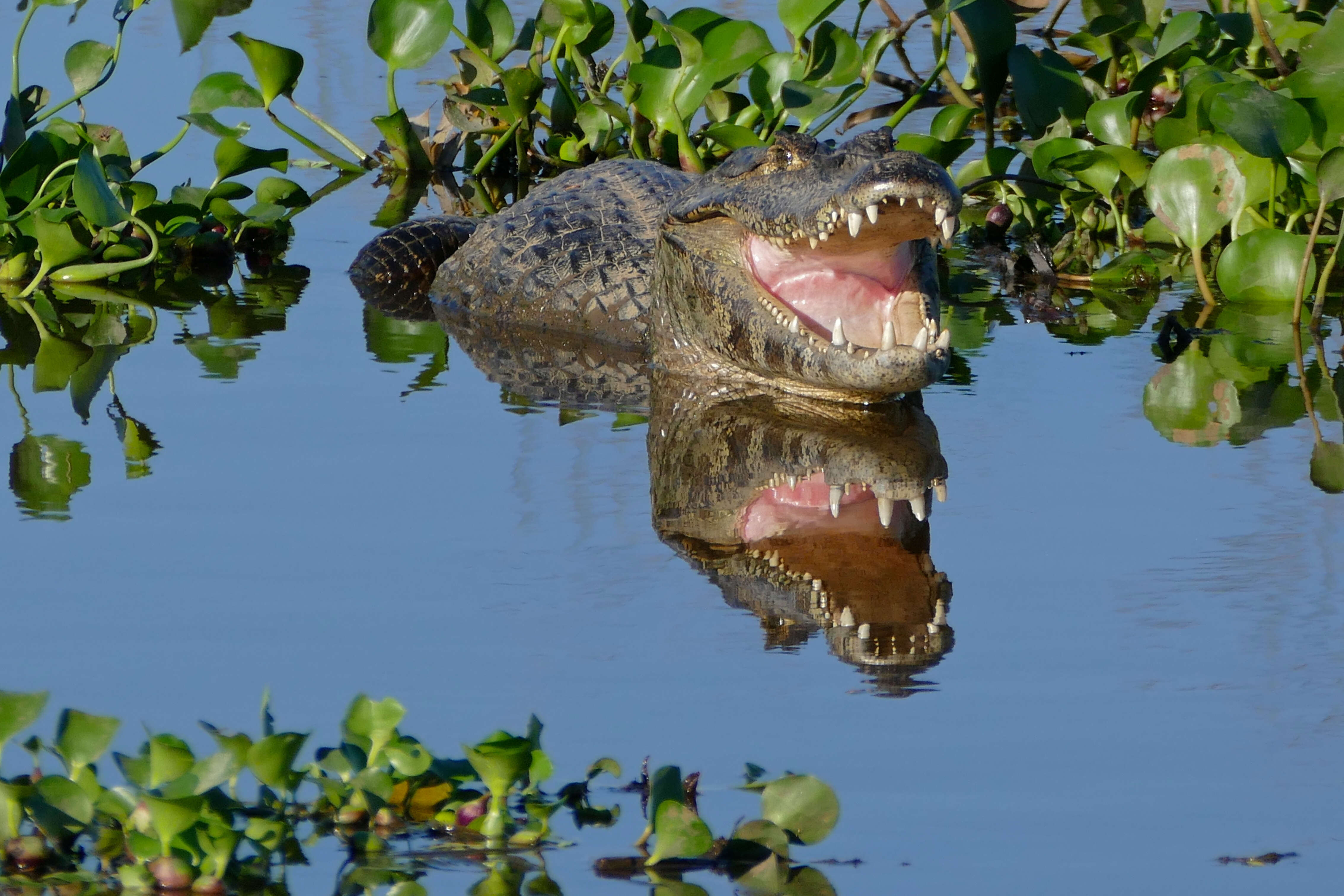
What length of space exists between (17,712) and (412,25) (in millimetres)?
5023

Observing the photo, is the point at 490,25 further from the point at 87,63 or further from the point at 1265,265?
the point at 1265,265

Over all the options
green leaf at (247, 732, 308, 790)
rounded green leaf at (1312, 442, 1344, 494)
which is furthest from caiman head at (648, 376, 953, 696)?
green leaf at (247, 732, 308, 790)

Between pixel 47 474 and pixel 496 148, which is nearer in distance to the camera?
pixel 47 474

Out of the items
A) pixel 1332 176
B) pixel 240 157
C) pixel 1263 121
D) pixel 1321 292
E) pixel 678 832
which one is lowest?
pixel 678 832

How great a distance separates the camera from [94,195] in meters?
5.83

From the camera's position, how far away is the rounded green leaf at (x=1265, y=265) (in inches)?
236

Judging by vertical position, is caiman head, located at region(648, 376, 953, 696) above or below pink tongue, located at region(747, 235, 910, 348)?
below

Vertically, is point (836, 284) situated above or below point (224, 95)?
below

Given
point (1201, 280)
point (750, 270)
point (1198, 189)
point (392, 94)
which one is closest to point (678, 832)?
point (750, 270)

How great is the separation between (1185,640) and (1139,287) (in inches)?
137

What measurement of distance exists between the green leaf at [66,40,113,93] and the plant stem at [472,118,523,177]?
76.4 inches

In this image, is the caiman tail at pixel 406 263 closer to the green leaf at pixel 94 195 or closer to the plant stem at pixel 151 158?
the plant stem at pixel 151 158

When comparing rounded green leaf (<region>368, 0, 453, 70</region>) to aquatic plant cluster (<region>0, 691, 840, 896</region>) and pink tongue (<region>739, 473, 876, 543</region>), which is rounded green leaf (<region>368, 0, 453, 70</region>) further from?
aquatic plant cluster (<region>0, 691, 840, 896</region>)

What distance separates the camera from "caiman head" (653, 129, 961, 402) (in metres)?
4.76
